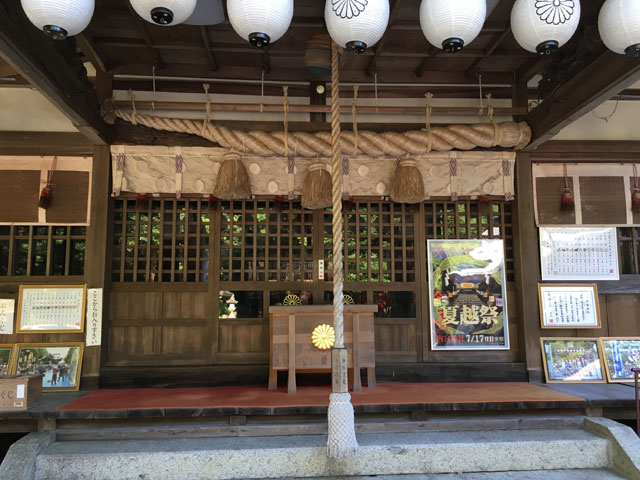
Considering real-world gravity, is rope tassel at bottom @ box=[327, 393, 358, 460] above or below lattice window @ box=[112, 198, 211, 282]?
below

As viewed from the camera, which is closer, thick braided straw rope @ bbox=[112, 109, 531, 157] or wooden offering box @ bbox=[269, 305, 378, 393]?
wooden offering box @ bbox=[269, 305, 378, 393]

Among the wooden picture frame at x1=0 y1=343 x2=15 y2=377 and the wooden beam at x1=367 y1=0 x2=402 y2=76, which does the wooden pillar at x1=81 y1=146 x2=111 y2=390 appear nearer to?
the wooden picture frame at x1=0 y1=343 x2=15 y2=377

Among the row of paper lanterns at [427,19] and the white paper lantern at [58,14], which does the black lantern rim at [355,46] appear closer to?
the row of paper lanterns at [427,19]

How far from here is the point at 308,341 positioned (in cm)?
497

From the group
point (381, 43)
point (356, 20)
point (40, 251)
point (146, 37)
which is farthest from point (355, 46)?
point (40, 251)

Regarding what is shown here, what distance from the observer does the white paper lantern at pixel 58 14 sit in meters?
3.11

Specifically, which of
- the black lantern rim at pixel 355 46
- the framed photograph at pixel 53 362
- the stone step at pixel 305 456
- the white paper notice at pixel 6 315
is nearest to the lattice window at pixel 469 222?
the stone step at pixel 305 456

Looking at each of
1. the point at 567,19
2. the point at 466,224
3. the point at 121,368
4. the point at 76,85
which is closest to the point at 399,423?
the point at 466,224

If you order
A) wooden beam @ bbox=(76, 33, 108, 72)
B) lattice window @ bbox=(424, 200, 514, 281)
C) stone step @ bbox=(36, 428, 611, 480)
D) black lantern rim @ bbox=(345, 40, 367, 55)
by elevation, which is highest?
wooden beam @ bbox=(76, 33, 108, 72)

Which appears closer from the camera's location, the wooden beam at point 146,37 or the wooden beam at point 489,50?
the wooden beam at point 146,37

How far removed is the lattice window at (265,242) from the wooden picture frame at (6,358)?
254cm

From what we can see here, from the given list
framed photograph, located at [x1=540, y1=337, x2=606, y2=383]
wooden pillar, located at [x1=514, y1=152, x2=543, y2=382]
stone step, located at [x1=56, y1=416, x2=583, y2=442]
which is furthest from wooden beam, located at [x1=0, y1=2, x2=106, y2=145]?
framed photograph, located at [x1=540, y1=337, x2=606, y2=383]

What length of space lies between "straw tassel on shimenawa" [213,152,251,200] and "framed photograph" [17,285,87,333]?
2.02m

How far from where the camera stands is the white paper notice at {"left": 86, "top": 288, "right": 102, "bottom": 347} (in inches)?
206
